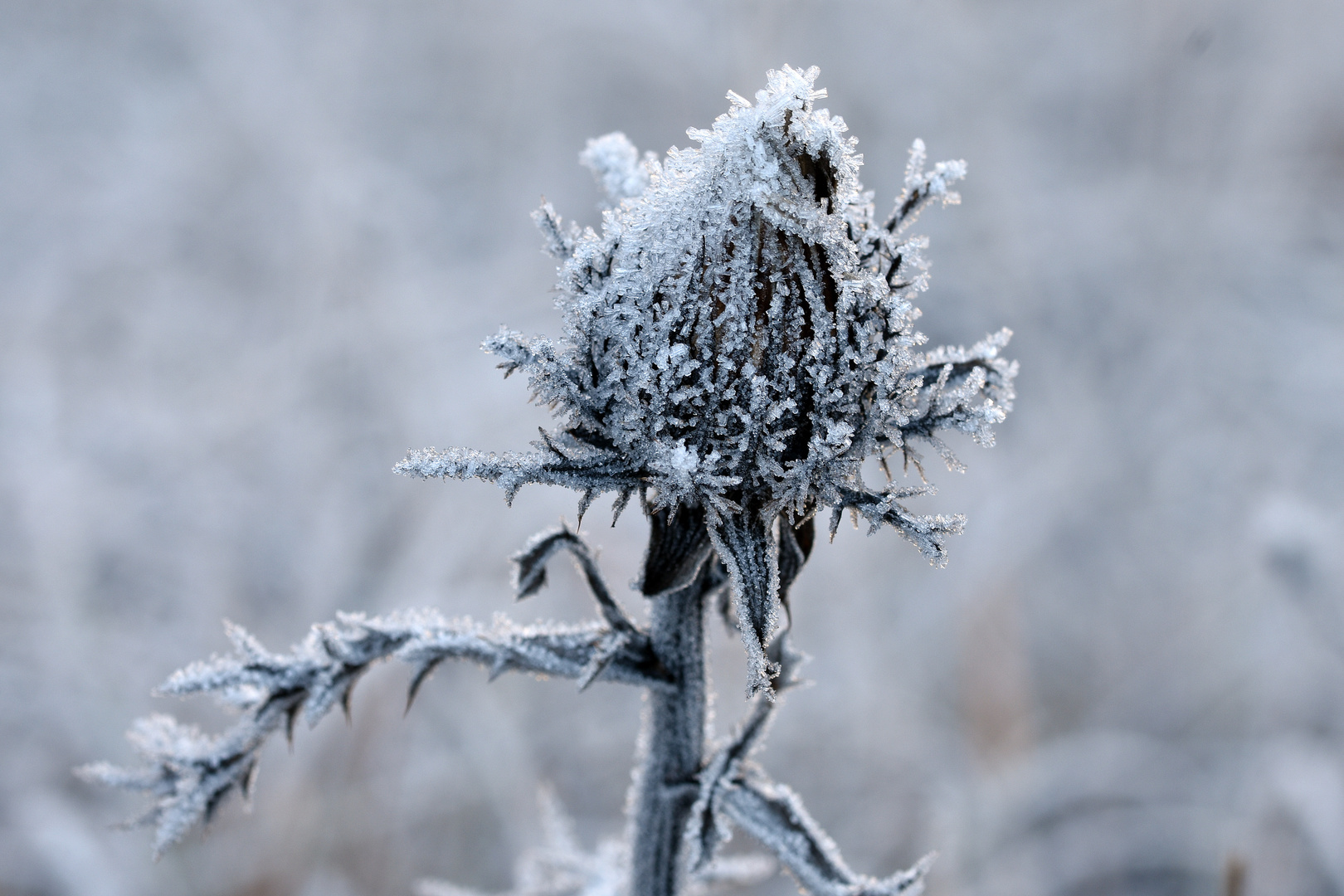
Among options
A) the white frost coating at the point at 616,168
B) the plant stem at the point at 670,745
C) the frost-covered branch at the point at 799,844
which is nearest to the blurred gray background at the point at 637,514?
the frost-covered branch at the point at 799,844

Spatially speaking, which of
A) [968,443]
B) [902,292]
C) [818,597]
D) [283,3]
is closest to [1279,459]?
[968,443]

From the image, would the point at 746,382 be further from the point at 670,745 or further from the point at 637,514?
the point at 637,514

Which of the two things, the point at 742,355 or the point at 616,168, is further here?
the point at 616,168

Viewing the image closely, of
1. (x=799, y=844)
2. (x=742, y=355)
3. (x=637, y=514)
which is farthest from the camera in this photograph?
(x=637, y=514)

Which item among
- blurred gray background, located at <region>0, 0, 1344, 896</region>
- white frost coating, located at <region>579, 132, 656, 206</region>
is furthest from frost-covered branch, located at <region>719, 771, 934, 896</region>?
blurred gray background, located at <region>0, 0, 1344, 896</region>

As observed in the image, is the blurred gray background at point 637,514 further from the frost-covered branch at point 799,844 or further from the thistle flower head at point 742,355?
the thistle flower head at point 742,355

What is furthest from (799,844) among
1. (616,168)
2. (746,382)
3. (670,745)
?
(616,168)

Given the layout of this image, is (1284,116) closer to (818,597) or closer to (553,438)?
(818,597)

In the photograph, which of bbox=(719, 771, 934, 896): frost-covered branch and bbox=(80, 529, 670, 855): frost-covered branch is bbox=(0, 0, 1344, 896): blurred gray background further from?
bbox=(80, 529, 670, 855): frost-covered branch
